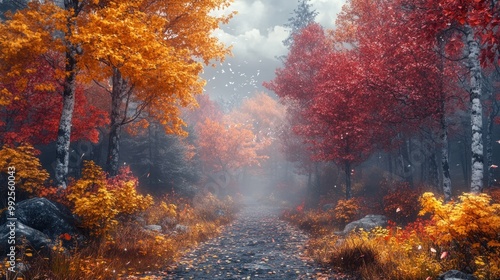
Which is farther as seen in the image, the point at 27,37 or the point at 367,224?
the point at 367,224

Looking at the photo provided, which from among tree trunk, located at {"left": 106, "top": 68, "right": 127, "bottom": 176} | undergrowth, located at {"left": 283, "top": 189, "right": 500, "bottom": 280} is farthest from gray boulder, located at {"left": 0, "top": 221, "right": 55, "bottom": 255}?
undergrowth, located at {"left": 283, "top": 189, "right": 500, "bottom": 280}

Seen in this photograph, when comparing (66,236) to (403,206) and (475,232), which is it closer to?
(475,232)

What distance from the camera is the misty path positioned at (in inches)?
298

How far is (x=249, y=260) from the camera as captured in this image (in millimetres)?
9219

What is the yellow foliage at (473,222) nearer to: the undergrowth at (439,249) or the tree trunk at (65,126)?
the undergrowth at (439,249)

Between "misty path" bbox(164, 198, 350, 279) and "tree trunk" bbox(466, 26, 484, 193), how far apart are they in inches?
238

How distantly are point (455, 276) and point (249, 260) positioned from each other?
561 centimetres

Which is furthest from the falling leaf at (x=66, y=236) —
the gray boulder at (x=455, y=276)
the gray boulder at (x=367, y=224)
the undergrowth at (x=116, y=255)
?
the gray boulder at (x=367, y=224)

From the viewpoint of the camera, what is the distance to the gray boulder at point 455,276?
17.0ft

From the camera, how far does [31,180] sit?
9.74 meters

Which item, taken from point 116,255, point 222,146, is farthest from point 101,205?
point 222,146

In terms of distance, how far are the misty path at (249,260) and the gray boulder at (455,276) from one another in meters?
2.50

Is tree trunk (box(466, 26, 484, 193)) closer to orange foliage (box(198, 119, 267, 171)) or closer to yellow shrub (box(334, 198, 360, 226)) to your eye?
yellow shrub (box(334, 198, 360, 226))

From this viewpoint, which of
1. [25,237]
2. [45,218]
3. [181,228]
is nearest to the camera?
[25,237]
